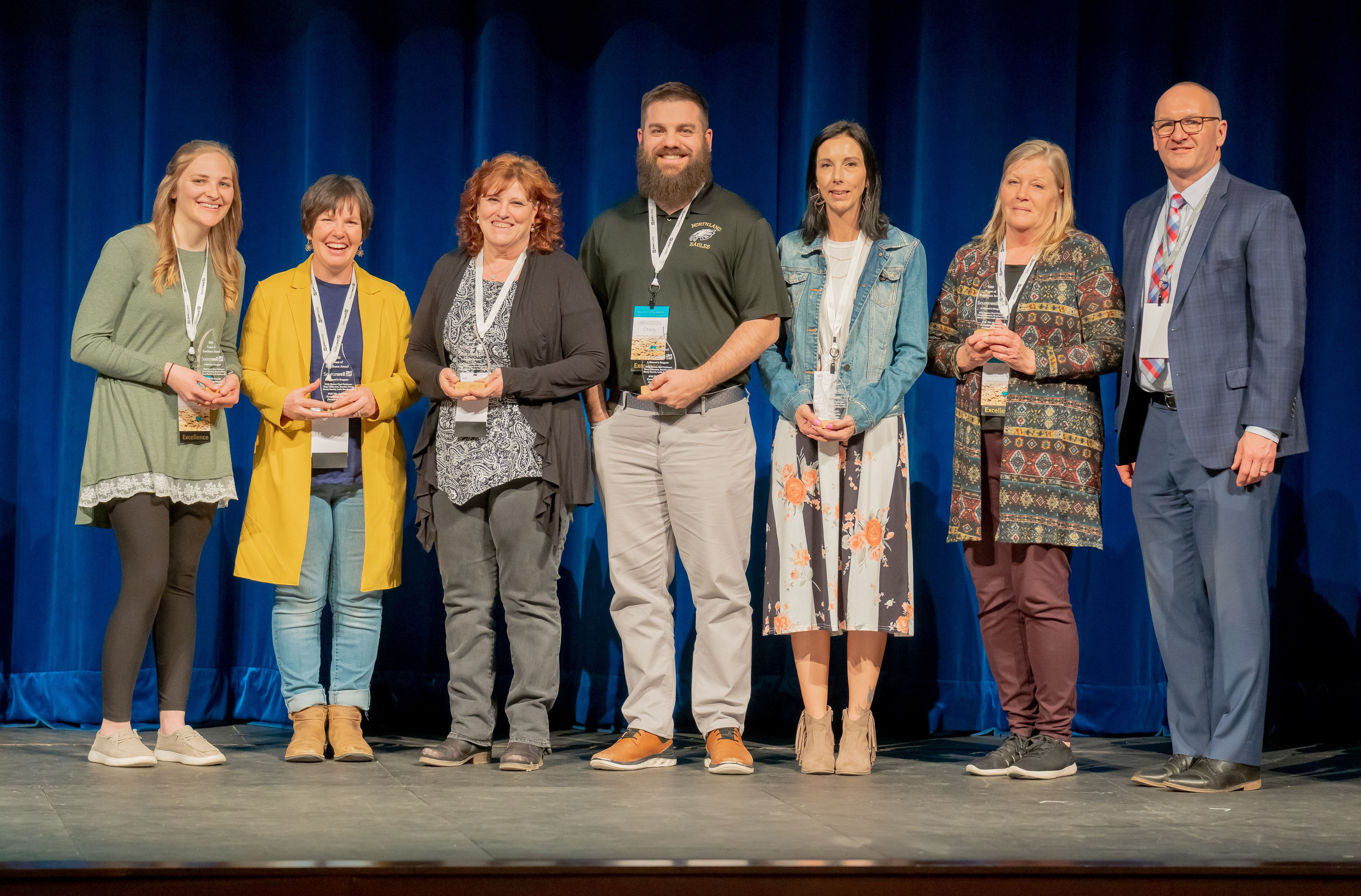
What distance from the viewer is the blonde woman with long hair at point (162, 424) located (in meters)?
3.43

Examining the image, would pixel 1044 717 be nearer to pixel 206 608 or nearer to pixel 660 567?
pixel 660 567

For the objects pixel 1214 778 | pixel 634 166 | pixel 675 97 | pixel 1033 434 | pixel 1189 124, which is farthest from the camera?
pixel 634 166

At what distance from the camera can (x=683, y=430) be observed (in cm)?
349

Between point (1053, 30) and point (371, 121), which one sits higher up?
point (1053, 30)

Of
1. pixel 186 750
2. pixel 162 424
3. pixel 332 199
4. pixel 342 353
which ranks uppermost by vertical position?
pixel 332 199

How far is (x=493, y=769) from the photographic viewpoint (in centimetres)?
344

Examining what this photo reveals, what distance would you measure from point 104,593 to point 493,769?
1.68 meters

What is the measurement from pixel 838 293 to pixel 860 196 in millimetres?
271

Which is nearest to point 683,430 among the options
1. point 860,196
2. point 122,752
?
point 860,196

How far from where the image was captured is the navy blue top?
3592 mm

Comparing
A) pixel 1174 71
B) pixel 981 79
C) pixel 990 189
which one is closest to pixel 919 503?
pixel 990 189

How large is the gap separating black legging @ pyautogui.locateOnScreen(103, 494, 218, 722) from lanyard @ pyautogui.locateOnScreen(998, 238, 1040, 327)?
2190 millimetres

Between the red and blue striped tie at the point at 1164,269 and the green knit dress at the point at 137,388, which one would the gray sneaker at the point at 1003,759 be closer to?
the red and blue striped tie at the point at 1164,269

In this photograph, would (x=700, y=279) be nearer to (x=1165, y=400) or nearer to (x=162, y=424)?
(x=1165, y=400)
